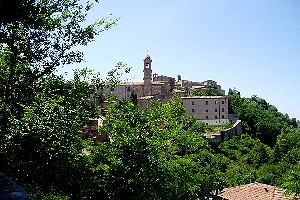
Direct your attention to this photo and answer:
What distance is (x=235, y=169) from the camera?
63000 millimetres

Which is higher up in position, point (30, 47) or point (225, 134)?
point (30, 47)

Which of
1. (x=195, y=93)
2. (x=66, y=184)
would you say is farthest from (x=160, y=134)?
(x=195, y=93)

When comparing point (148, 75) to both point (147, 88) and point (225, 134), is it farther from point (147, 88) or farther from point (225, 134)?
point (225, 134)

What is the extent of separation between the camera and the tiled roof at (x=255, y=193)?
1418 inches

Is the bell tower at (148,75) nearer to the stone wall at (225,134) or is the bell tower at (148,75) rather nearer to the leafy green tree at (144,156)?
the stone wall at (225,134)

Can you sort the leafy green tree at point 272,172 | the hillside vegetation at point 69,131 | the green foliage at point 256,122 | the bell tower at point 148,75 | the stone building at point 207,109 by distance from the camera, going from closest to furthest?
the hillside vegetation at point 69,131 → the leafy green tree at point 272,172 → the stone building at point 207,109 → the green foliage at point 256,122 → the bell tower at point 148,75

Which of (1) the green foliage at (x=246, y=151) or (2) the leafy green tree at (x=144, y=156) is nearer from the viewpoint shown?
(2) the leafy green tree at (x=144, y=156)

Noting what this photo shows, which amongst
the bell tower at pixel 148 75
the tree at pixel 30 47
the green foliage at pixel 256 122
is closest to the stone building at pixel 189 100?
the bell tower at pixel 148 75

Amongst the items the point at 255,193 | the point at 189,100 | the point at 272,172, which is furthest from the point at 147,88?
the point at 255,193

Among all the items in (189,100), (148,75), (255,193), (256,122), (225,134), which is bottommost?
(225,134)

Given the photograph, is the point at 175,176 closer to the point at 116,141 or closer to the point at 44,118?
the point at 116,141

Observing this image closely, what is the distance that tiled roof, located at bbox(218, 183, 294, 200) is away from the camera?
118ft

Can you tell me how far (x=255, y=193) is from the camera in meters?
38.1

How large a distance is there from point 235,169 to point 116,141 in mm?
54392
